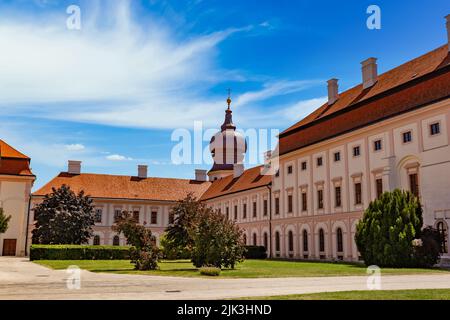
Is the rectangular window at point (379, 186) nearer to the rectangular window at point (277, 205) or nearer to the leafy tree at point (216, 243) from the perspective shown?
the leafy tree at point (216, 243)

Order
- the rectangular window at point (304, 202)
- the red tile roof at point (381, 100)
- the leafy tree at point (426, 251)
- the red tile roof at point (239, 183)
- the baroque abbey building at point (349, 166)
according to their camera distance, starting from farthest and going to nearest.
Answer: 1. the red tile roof at point (239, 183)
2. the rectangular window at point (304, 202)
3. the red tile roof at point (381, 100)
4. the baroque abbey building at point (349, 166)
5. the leafy tree at point (426, 251)

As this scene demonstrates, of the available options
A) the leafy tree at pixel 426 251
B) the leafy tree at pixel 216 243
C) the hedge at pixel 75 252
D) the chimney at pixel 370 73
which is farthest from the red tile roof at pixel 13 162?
the leafy tree at pixel 426 251

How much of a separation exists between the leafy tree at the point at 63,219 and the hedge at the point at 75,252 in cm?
486

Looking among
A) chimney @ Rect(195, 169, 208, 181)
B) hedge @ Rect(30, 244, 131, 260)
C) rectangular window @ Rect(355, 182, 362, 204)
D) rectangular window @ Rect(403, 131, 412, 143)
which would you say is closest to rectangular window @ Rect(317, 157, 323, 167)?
rectangular window @ Rect(355, 182, 362, 204)

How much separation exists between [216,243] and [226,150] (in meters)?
50.1

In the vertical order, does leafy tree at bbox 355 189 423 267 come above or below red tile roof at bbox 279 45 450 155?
below

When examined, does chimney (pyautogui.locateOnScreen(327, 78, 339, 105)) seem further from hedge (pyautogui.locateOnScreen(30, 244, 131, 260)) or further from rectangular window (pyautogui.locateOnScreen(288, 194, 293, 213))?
hedge (pyautogui.locateOnScreen(30, 244, 131, 260))

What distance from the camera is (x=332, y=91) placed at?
40.3m

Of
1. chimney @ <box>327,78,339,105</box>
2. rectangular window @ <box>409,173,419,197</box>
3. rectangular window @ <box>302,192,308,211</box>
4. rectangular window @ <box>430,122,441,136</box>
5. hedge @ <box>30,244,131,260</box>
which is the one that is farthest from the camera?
chimney @ <box>327,78,339,105</box>

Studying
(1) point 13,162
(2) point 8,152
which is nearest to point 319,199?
(1) point 13,162

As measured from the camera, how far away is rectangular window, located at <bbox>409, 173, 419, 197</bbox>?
27611 millimetres

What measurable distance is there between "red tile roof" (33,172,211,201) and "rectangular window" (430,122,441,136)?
38600mm

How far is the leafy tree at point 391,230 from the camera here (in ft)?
74.8
